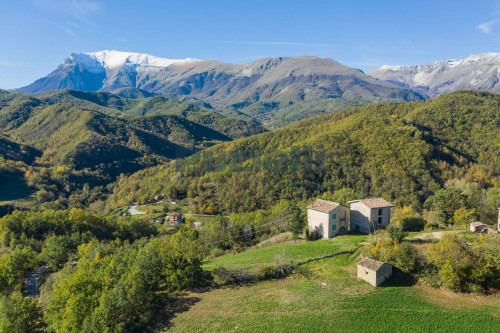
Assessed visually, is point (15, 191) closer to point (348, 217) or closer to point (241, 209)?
point (241, 209)

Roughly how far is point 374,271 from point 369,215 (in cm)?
1478

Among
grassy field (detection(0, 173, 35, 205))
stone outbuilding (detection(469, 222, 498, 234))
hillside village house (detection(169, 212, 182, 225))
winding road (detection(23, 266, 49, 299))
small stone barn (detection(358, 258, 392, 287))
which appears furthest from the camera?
grassy field (detection(0, 173, 35, 205))

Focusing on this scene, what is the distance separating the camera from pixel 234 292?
30109 millimetres

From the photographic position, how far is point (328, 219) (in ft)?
132

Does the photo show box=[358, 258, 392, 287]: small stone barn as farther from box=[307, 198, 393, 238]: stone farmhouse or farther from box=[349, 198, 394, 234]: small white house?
box=[349, 198, 394, 234]: small white house

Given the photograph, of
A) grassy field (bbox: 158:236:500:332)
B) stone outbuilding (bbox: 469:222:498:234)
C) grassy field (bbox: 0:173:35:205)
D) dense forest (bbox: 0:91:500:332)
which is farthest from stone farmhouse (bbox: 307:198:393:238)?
grassy field (bbox: 0:173:35:205)

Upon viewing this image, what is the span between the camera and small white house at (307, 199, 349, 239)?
40.6 metres

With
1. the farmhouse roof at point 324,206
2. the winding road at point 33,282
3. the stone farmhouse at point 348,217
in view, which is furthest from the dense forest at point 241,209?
the farmhouse roof at point 324,206

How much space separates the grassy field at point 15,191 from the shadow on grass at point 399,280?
511ft

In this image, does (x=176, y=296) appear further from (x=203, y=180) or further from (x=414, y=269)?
(x=203, y=180)

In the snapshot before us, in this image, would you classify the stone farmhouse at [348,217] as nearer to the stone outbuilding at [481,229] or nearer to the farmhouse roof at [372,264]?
the stone outbuilding at [481,229]

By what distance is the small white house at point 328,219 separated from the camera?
4062cm

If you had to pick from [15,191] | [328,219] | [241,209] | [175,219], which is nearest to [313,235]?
[328,219]

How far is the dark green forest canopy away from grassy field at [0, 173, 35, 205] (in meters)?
38.6
